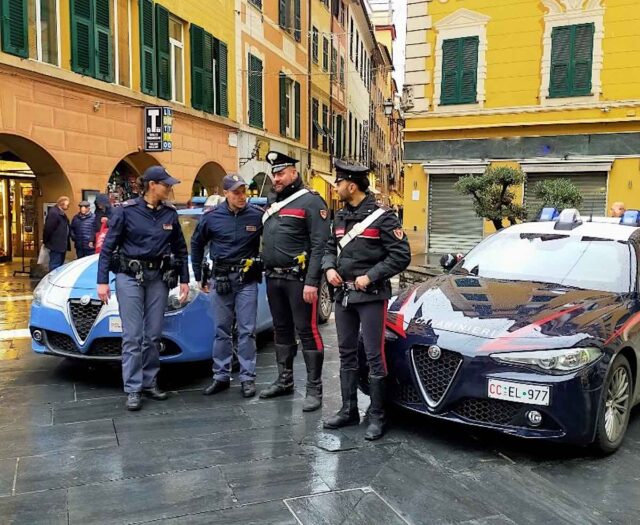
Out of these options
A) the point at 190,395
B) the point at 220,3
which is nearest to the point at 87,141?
the point at 220,3

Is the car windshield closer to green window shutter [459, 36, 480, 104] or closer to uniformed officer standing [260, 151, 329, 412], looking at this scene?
uniformed officer standing [260, 151, 329, 412]

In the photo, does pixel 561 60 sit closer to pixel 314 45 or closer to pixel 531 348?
pixel 314 45

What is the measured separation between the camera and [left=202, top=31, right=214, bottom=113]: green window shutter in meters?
16.9

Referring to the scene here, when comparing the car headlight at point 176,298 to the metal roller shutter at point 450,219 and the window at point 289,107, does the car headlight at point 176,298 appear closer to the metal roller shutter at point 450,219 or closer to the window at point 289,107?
the metal roller shutter at point 450,219

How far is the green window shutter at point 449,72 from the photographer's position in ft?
61.2

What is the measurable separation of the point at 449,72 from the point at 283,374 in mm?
15553

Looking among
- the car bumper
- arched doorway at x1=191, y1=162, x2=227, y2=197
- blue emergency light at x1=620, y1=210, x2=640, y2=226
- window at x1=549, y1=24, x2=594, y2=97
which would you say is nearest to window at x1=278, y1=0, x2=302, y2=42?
arched doorway at x1=191, y1=162, x2=227, y2=197

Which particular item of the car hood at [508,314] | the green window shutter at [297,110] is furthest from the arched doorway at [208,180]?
the car hood at [508,314]

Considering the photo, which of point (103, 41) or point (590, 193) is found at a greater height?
point (103, 41)

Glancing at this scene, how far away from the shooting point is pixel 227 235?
5117 millimetres

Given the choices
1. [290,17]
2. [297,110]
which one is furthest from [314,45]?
[297,110]

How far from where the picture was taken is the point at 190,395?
517 centimetres

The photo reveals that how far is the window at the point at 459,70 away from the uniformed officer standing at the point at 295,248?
48.9 feet

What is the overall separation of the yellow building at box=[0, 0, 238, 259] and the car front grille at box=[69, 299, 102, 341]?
7250 mm
